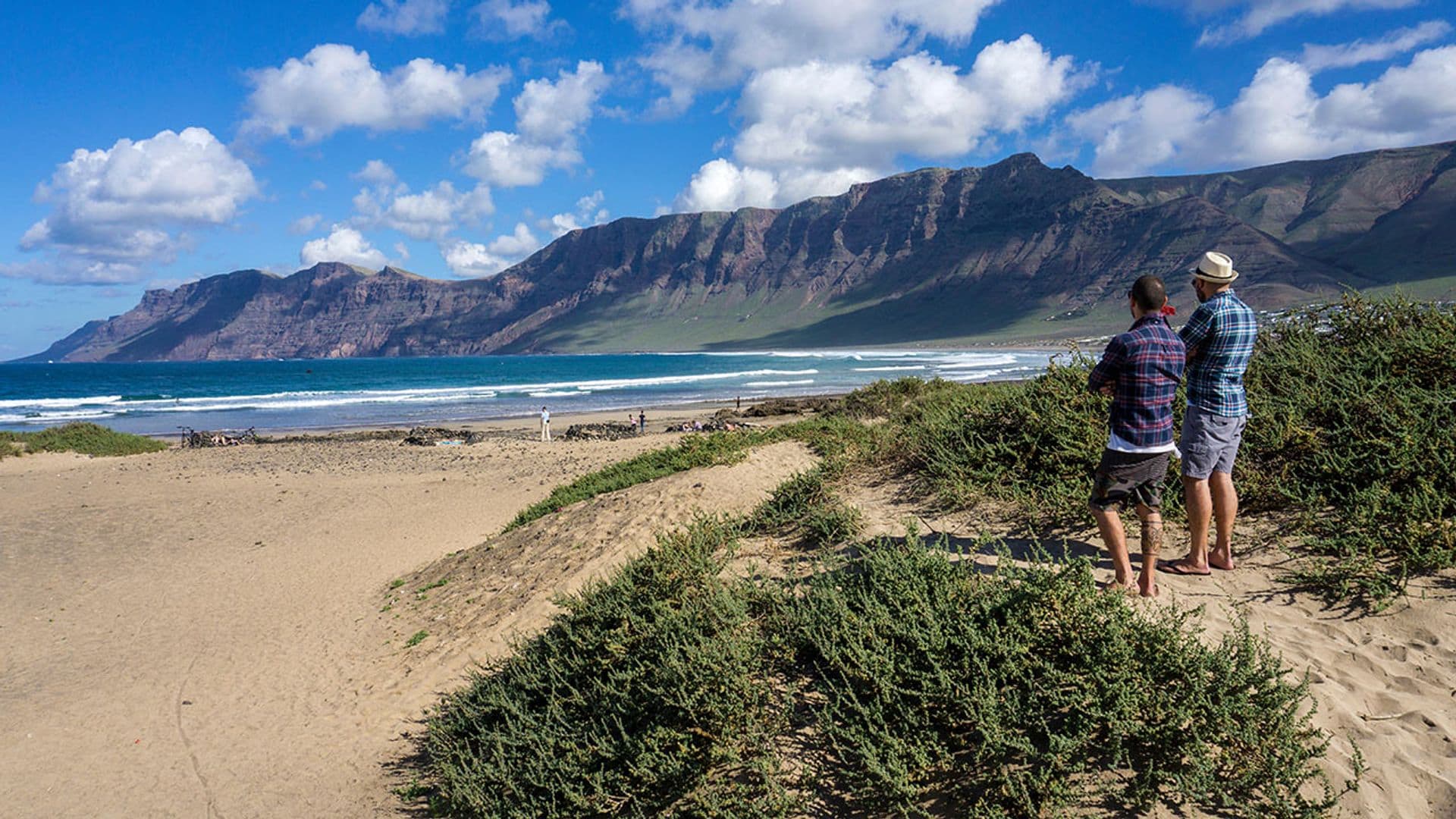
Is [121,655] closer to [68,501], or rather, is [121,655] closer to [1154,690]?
[1154,690]

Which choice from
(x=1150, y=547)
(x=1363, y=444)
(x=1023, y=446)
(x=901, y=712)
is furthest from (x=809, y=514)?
(x=1363, y=444)

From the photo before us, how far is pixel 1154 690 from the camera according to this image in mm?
3275

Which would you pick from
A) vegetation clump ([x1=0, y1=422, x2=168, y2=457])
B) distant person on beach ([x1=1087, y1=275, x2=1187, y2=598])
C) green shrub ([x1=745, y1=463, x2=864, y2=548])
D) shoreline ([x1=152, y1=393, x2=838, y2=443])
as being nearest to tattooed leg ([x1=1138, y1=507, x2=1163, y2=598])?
distant person on beach ([x1=1087, y1=275, x2=1187, y2=598])

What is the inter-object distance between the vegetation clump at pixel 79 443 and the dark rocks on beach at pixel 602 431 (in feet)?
42.4

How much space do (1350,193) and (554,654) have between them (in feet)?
776

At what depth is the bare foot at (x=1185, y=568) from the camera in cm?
474

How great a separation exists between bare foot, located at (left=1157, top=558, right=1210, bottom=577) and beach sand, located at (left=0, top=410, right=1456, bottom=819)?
4.1 inches

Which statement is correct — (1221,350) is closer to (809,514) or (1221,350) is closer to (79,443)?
(809,514)

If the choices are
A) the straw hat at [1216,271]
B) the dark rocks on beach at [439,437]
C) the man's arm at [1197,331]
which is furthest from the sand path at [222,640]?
the dark rocks on beach at [439,437]

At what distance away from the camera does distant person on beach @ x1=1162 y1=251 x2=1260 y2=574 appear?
4.49 metres

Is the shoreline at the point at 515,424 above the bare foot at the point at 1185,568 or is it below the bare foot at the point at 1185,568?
below

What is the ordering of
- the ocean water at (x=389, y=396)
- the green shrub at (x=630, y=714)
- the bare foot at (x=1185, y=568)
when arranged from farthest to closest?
the ocean water at (x=389, y=396) → the bare foot at (x=1185, y=568) → the green shrub at (x=630, y=714)

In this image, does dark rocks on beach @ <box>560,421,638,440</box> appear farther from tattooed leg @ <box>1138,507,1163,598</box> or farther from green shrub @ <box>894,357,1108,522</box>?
tattooed leg @ <box>1138,507,1163,598</box>

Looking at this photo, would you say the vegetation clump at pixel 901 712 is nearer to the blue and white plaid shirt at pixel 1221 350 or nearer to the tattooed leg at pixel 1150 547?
the tattooed leg at pixel 1150 547
